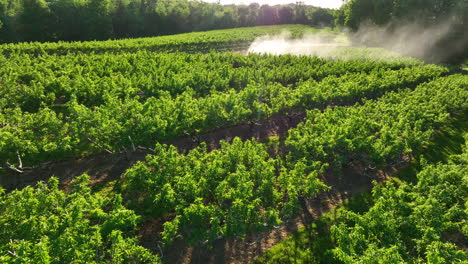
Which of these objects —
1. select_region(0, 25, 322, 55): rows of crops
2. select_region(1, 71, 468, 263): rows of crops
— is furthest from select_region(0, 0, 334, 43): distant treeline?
select_region(1, 71, 468, 263): rows of crops

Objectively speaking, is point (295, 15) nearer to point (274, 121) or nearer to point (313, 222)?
point (274, 121)

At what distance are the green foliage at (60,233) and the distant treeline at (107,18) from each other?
86.8 m

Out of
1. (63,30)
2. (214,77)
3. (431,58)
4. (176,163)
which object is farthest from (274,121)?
(63,30)

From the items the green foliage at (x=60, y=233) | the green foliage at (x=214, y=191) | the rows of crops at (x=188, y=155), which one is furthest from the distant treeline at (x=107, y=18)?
the green foliage at (x=214, y=191)

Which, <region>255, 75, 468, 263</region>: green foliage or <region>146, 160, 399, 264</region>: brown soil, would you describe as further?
<region>146, 160, 399, 264</region>: brown soil

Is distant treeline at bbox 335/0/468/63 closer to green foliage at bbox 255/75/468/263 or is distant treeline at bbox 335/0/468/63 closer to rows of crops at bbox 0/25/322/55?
rows of crops at bbox 0/25/322/55

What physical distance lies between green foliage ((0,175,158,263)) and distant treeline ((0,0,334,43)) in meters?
86.8

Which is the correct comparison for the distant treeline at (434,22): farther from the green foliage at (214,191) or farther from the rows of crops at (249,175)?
the green foliage at (214,191)

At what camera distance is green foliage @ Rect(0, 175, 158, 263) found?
1329cm

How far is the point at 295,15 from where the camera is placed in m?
158

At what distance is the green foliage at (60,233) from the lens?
1329 centimetres

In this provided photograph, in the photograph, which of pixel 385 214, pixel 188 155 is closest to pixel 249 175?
pixel 188 155

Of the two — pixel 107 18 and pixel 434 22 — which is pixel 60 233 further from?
pixel 434 22

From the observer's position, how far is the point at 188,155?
22438mm
